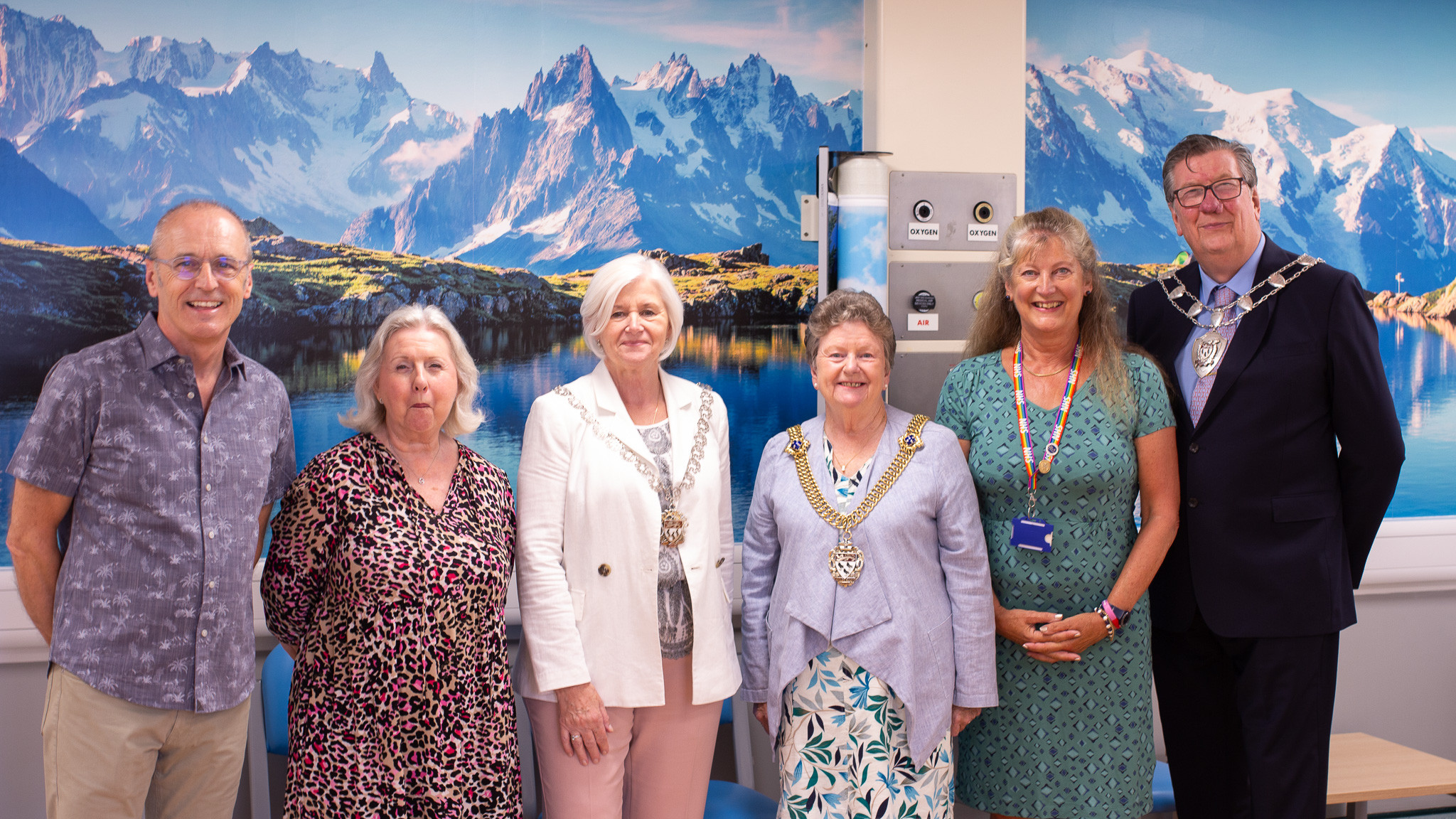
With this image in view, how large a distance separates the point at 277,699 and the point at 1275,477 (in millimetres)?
2573

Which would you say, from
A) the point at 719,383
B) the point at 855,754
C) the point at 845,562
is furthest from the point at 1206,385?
the point at 719,383

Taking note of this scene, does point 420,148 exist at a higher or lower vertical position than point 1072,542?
higher

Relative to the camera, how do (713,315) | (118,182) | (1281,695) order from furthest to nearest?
(713,315)
(118,182)
(1281,695)

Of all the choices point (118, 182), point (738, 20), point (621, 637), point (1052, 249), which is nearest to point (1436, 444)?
point (1052, 249)

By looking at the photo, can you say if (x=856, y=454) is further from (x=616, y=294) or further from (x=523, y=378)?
(x=523, y=378)

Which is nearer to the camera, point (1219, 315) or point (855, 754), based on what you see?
point (855, 754)

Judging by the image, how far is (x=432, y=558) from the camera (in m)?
1.64

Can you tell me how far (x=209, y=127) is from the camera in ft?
8.58

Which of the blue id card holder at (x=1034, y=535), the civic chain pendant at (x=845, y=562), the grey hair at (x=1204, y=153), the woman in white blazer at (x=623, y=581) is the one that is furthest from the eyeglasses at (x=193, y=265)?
the grey hair at (x=1204, y=153)

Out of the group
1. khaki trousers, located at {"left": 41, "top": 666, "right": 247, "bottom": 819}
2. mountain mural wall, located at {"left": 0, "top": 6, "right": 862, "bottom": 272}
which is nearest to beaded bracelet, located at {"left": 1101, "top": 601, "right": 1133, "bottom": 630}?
mountain mural wall, located at {"left": 0, "top": 6, "right": 862, "bottom": 272}

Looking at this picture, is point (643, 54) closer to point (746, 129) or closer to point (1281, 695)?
point (746, 129)

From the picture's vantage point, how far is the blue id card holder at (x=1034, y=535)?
6.03ft

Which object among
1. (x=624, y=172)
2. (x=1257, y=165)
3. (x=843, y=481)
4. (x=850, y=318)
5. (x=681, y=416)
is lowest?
(x=843, y=481)

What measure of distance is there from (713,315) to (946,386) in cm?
115
